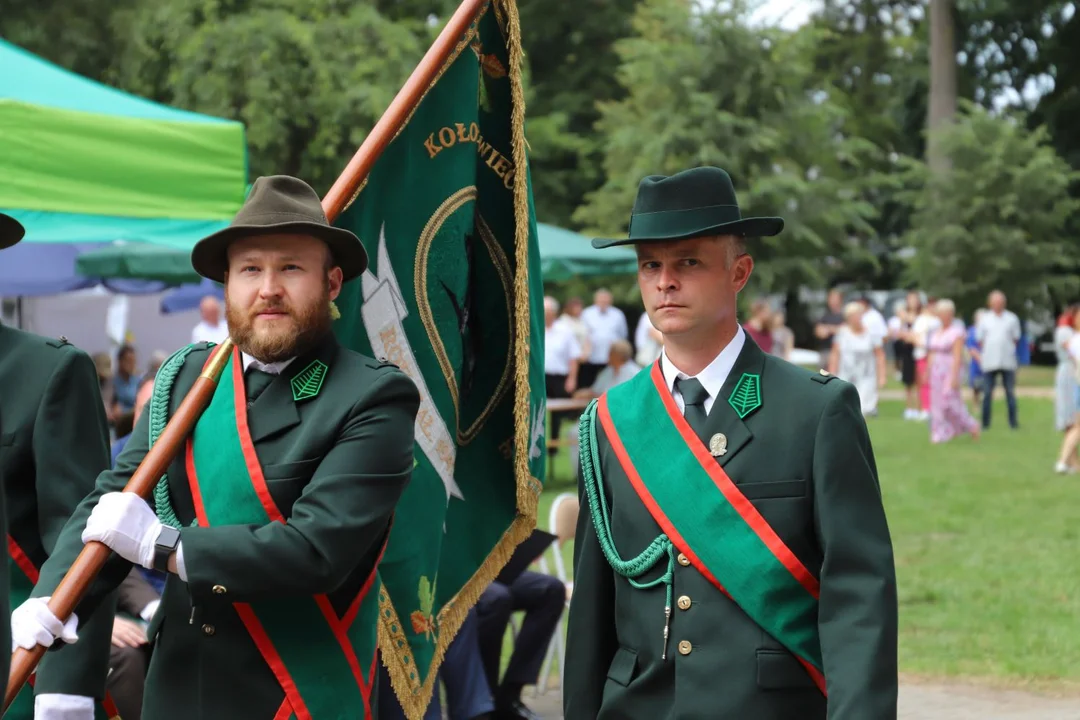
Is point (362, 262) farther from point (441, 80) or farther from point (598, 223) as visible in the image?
point (598, 223)

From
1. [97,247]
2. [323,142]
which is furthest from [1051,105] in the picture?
[97,247]

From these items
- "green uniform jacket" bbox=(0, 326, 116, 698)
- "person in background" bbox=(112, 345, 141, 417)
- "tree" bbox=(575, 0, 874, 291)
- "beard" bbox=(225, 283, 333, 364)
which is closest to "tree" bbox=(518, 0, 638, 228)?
"tree" bbox=(575, 0, 874, 291)

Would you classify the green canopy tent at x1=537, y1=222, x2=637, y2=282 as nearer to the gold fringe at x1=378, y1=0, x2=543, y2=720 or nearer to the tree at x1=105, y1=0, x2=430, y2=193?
the tree at x1=105, y1=0, x2=430, y2=193

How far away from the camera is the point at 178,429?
11.6ft

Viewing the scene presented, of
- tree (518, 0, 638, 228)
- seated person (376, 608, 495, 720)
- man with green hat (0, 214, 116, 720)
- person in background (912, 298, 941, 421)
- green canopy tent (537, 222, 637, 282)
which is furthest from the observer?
tree (518, 0, 638, 228)

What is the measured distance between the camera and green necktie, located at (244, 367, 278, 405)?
11.8 feet

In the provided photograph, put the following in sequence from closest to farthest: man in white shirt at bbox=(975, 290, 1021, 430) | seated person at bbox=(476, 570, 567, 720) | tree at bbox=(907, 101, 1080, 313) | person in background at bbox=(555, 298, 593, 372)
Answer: seated person at bbox=(476, 570, 567, 720), person in background at bbox=(555, 298, 593, 372), man in white shirt at bbox=(975, 290, 1021, 430), tree at bbox=(907, 101, 1080, 313)

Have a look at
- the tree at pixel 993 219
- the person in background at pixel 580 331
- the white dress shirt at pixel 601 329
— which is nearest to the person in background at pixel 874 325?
the white dress shirt at pixel 601 329

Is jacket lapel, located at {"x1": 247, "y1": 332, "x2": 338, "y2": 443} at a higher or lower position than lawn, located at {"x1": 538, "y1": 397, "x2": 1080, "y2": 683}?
higher

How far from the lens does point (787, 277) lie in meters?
35.1

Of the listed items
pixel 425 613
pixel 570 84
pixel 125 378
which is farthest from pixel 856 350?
pixel 425 613

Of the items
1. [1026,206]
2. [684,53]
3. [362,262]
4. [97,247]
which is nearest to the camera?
[362,262]

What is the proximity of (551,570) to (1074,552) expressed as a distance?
13.9ft

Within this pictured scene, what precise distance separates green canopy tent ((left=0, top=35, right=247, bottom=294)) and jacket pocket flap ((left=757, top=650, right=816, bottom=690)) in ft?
15.0
